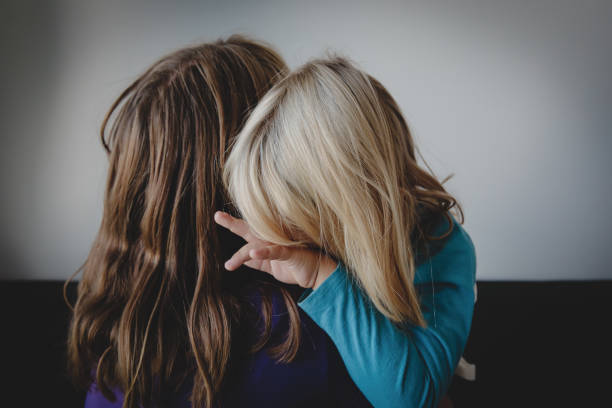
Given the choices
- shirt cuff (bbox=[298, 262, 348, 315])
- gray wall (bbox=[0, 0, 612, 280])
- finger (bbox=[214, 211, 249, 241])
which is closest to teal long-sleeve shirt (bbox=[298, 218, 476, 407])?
shirt cuff (bbox=[298, 262, 348, 315])

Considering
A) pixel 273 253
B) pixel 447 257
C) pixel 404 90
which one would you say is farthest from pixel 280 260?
pixel 404 90

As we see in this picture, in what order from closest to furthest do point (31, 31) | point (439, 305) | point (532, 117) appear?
point (439, 305) → point (31, 31) → point (532, 117)

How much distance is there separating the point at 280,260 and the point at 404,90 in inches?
34.5

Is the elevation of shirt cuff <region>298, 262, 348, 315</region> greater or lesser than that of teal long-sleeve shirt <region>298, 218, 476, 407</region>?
greater

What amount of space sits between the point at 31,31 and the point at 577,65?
1.81 meters

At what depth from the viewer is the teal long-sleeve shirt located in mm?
465

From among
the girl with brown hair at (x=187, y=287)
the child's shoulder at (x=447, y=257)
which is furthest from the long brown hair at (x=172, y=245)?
the child's shoulder at (x=447, y=257)

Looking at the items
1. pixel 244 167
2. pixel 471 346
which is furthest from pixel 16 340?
pixel 471 346

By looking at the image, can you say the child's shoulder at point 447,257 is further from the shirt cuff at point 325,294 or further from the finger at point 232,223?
the finger at point 232,223

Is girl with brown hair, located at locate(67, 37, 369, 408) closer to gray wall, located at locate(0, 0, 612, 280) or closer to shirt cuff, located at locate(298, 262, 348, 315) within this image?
shirt cuff, located at locate(298, 262, 348, 315)

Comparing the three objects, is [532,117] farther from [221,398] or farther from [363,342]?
[221,398]

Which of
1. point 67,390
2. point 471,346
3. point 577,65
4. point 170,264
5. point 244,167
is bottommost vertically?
point 67,390

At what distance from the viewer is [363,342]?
0.47m

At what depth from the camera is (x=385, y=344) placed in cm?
47
